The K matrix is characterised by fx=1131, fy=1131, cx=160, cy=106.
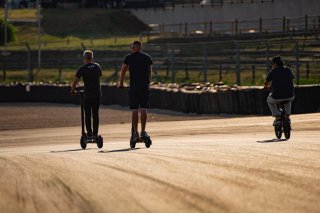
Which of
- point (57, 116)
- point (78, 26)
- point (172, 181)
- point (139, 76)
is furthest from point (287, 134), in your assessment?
point (78, 26)

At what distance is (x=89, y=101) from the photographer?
58.1 feet

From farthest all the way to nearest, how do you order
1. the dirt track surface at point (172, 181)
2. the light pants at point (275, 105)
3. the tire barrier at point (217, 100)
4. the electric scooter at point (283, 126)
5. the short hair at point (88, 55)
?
the tire barrier at point (217, 100)
the light pants at point (275, 105)
the electric scooter at point (283, 126)
the short hair at point (88, 55)
the dirt track surface at point (172, 181)

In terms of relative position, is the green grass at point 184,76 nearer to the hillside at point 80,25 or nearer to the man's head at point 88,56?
the man's head at point 88,56

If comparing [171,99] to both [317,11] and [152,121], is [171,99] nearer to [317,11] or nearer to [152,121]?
[152,121]

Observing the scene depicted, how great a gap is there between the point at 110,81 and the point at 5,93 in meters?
7.31

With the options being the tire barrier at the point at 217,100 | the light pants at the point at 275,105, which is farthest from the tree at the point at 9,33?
the light pants at the point at 275,105

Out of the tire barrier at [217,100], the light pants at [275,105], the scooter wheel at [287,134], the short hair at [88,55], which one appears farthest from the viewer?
the tire barrier at [217,100]

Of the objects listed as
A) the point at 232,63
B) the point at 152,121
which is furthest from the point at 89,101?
the point at 232,63

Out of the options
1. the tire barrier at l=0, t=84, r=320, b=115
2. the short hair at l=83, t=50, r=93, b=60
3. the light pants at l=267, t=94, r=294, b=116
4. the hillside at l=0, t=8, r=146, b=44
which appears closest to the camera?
the short hair at l=83, t=50, r=93, b=60

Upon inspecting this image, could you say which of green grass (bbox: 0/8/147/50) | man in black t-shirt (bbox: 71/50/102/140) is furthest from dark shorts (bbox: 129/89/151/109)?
green grass (bbox: 0/8/147/50)

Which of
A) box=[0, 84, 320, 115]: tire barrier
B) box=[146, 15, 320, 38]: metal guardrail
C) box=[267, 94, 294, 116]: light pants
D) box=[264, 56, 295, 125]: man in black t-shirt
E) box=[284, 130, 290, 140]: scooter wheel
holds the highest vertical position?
box=[146, 15, 320, 38]: metal guardrail

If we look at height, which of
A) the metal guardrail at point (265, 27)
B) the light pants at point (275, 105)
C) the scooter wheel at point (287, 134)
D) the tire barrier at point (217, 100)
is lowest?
the tire barrier at point (217, 100)

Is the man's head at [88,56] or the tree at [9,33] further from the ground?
the man's head at [88,56]

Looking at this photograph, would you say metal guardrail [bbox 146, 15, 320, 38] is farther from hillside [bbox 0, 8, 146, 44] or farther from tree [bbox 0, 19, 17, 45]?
hillside [bbox 0, 8, 146, 44]
